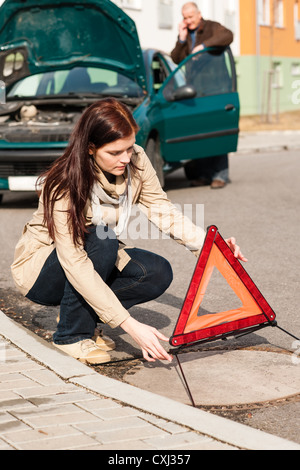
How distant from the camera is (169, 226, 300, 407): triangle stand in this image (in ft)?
12.9

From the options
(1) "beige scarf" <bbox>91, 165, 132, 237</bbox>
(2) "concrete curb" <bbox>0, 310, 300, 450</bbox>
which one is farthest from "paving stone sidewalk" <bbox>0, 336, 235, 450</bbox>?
(1) "beige scarf" <bbox>91, 165, 132, 237</bbox>

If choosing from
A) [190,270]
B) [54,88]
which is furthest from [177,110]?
[190,270]

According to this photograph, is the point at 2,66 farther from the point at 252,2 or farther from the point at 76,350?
the point at 252,2

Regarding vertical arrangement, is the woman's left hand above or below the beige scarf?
below

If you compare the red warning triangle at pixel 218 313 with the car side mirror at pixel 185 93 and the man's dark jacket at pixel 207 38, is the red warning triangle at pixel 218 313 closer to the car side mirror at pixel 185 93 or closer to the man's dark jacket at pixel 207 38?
the car side mirror at pixel 185 93

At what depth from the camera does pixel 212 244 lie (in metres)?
3.99

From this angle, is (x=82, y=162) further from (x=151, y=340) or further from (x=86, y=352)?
(x=86, y=352)

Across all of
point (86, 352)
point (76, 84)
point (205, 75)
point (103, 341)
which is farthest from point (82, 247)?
point (205, 75)

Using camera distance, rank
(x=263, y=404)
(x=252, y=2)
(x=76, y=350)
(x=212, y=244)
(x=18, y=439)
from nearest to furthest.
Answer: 1. (x=18, y=439)
2. (x=263, y=404)
3. (x=212, y=244)
4. (x=76, y=350)
5. (x=252, y=2)

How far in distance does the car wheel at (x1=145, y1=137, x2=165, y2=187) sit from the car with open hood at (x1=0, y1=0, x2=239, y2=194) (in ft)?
0.04

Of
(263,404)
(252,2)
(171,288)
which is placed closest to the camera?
(263,404)

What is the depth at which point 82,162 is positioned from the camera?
12.8ft

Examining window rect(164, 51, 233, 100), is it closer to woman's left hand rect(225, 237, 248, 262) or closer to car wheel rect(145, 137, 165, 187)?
car wheel rect(145, 137, 165, 187)
